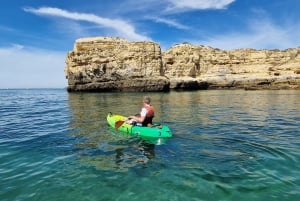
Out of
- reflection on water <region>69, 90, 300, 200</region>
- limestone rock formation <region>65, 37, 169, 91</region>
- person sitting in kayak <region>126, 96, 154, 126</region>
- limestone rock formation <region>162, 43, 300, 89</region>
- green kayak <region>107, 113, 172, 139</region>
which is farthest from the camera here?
limestone rock formation <region>162, 43, 300, 89</region>

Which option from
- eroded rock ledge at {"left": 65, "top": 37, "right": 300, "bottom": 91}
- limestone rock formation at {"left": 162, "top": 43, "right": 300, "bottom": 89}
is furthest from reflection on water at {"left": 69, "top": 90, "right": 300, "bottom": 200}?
limestone rock formation at {"left": 162, "top": 43, "right": 300, "bottom": 89}

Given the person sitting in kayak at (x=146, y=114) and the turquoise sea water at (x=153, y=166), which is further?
the person sitting in kayak at (x=146, y=114)

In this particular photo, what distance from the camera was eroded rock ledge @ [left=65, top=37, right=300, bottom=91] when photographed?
56.0m

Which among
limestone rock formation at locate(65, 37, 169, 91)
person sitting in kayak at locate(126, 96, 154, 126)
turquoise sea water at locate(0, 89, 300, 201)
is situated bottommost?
turquoise sea water at locate(0, 89, 300, 201)

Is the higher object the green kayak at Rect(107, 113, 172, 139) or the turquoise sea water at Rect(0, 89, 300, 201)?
the green kayak at Rect(107, 113, 172, 139)

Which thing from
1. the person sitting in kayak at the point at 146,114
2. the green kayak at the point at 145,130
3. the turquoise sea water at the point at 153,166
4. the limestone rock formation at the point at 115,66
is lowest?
the turquoise sea water at the point at 153,166

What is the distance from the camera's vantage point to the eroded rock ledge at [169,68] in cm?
5603

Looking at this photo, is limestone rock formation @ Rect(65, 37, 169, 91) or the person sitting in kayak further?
limestone rock formation @ Rect(65, 37, 169, 91)

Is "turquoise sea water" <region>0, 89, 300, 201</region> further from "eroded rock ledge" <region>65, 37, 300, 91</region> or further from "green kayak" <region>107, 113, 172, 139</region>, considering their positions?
"eroded rock ledge" <region>65, 37, 300, 91</region>

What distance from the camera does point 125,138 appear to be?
12.3 metres

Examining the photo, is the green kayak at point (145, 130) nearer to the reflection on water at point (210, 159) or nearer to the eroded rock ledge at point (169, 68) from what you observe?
the reflection on water at point (210, 159)

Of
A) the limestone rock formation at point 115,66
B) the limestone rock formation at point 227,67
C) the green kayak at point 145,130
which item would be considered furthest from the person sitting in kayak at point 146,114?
the limestone rock formation at point 227,67

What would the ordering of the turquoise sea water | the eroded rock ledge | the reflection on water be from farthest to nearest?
the eroded rock ledge, the reflection on water, the turquoise sea water

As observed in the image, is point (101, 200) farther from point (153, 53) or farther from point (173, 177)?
point (153, 53)
